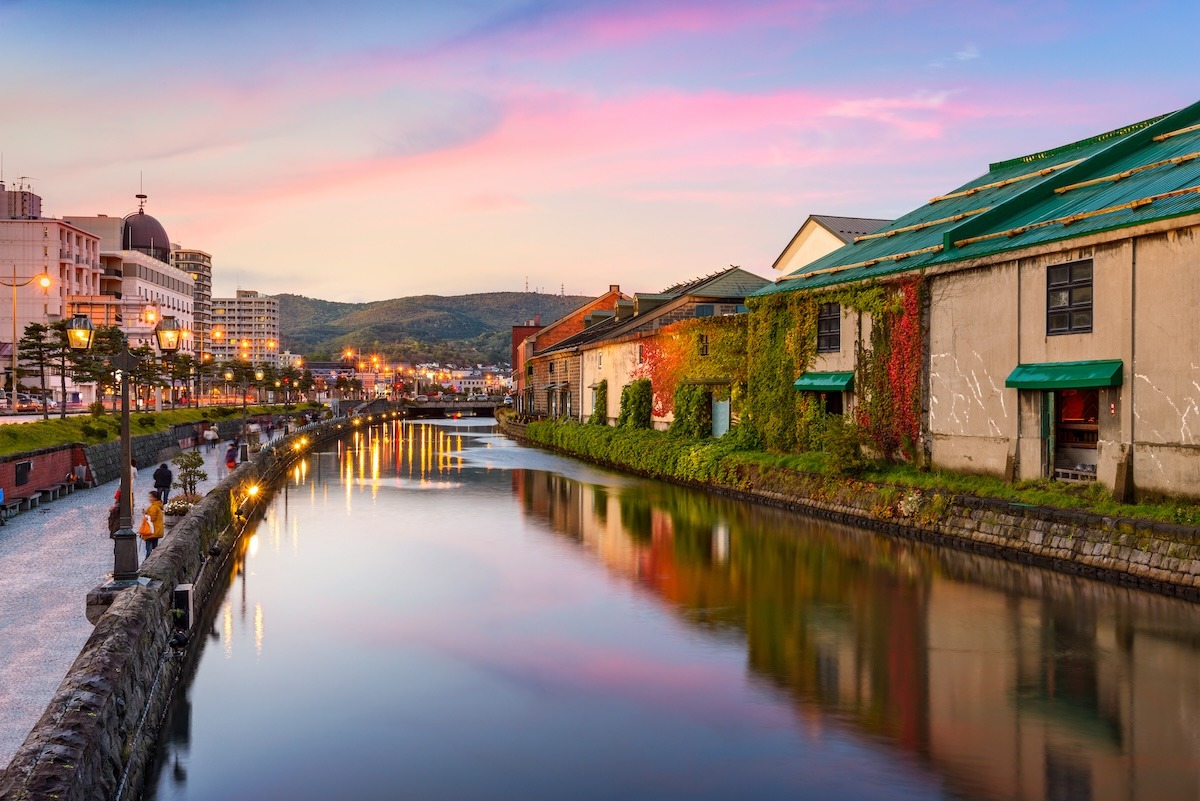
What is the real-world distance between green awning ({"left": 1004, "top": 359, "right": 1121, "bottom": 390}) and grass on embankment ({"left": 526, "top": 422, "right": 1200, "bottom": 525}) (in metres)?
2.31

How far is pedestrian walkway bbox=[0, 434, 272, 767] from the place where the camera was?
11945 millimetres

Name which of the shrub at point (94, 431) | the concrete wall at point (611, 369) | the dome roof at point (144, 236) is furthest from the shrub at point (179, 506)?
the dome roof at point (144, 236)

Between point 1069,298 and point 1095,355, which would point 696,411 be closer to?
point 1069,298

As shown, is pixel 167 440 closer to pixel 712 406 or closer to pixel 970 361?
pixel 712 406

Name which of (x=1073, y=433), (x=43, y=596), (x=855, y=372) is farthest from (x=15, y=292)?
(x=1073, y=433)

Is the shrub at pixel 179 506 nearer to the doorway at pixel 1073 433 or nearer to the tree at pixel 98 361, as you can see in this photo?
the doorway at pixel 1073 433

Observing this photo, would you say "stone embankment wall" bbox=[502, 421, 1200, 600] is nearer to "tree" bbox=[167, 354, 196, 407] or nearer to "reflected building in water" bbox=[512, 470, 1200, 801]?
"reflected building in water" bbox=[512, 470, 1200, 801]

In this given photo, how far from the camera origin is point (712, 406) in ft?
147

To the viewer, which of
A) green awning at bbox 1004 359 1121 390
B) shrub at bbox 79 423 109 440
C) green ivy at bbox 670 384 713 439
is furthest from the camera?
green ivy at bbox 670 384 713 439

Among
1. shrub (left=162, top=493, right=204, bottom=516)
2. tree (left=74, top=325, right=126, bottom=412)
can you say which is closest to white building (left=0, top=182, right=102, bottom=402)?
tree (left=74, top=325, right=126, bottom=412)

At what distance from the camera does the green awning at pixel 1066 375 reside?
70.8ft

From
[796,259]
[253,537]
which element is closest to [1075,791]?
[253,537]

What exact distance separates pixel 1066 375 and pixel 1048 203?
22.2ft

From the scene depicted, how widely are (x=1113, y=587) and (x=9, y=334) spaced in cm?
10561
